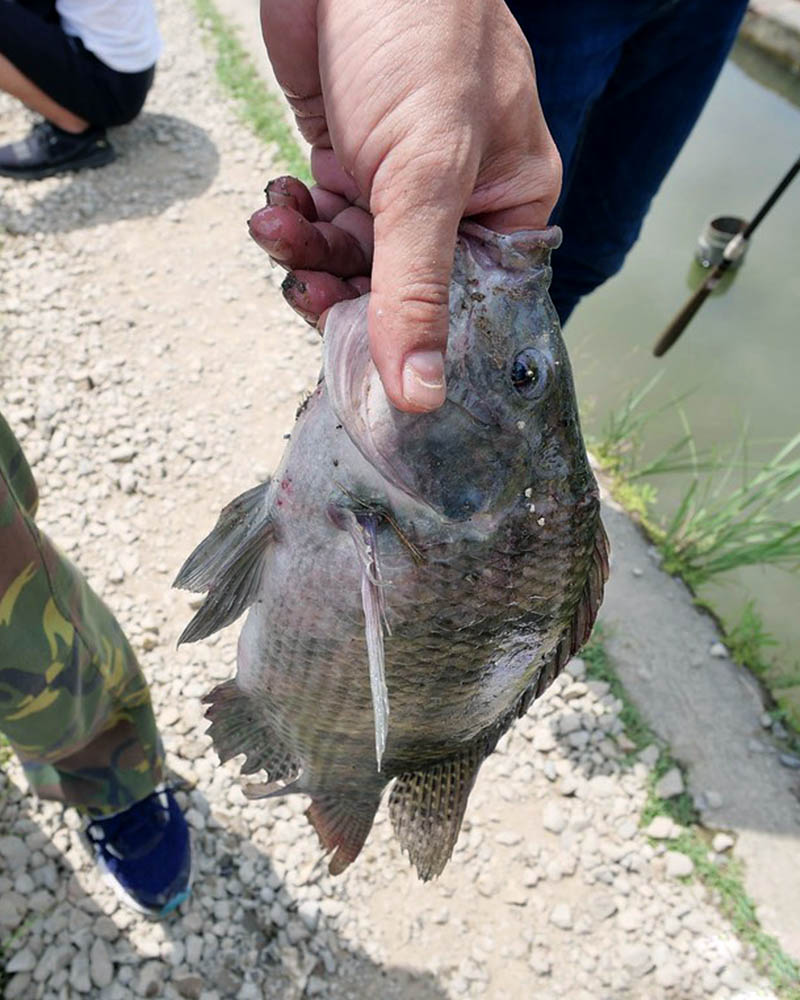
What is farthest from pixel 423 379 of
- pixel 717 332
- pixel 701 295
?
pixel 717 332

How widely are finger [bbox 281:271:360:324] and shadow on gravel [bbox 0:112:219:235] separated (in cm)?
424

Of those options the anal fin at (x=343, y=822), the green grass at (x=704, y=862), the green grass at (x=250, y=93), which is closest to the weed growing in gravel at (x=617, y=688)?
the green grass at (x=704, y=862)

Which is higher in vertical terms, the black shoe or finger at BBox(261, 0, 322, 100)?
finger at BBox(261, 0, 322, 100)

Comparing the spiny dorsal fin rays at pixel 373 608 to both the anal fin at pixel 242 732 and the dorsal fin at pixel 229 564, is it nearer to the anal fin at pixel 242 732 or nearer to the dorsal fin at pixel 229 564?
the dorsal fin at pixel 229 564

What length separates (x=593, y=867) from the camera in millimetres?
3045

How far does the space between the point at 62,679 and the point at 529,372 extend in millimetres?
1353

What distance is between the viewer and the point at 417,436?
1.44 m

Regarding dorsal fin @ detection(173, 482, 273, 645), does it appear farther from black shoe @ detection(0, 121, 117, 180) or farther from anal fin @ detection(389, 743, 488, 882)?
black shoe @ detection(0, 121, 117, 180)

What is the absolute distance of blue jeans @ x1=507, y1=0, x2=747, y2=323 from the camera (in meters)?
2.32

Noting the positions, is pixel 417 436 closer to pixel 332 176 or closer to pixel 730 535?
pixel 332 176

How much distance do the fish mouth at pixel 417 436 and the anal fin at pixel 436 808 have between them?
682 mm

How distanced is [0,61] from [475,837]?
5.30 metres

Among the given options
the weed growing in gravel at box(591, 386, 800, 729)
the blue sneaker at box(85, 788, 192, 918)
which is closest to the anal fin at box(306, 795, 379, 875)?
the blue sneaker at box(85, 788, 192, 918)

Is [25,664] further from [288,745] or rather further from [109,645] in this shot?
[288,745]
